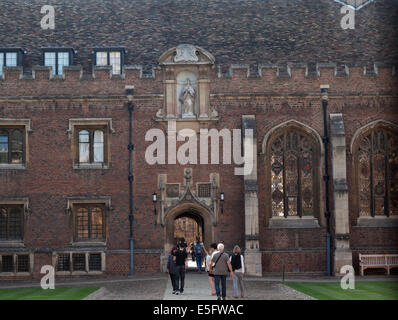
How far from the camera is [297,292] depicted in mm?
18609

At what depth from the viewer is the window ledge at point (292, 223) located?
2550 centimetres

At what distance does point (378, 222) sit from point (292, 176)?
156 inches

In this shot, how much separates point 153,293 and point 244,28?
1499cm

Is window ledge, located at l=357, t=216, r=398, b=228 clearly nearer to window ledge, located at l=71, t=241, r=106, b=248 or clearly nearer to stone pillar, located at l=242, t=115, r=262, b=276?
stone pillar, located at l=242, t=115, r=262, b=276

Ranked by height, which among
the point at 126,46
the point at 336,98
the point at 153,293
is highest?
the point at 126,46

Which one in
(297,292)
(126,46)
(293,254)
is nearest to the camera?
(297,292)

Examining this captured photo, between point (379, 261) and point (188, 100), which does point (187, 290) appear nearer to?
point (188, 100)

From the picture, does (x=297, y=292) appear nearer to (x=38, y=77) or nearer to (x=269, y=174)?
(x=269, y=174)

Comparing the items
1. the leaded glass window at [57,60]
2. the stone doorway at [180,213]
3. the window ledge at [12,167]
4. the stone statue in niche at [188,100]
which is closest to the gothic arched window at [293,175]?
the stone doorway at [180,213]

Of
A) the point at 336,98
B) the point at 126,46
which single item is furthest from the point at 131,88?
the point at 336,98

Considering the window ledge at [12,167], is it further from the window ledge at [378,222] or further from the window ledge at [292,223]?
the window ledge at [378,222]

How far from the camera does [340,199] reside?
25031 millimetres

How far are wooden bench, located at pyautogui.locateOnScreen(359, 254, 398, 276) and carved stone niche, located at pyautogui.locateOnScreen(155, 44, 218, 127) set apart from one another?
26.9 feet

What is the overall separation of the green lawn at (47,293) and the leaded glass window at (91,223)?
4478mm
